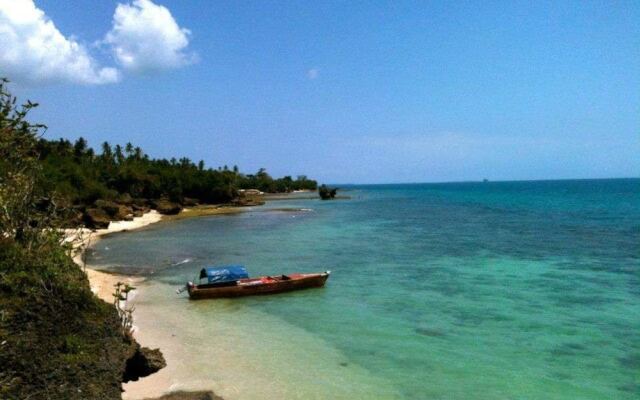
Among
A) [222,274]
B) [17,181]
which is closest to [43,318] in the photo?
[17,181]

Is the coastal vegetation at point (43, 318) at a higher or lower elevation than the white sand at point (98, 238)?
higher

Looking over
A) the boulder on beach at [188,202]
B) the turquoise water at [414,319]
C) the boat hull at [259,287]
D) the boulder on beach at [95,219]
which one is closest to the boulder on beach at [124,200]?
the boulder on beach at [95,219]

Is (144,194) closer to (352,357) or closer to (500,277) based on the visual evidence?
(500,277)

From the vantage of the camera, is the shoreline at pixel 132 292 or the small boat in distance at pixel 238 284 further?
the small boat in distance at pixel 238 284

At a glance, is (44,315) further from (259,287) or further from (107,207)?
(107,207)

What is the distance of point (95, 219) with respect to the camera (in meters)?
47.3

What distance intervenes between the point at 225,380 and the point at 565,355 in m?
10.2

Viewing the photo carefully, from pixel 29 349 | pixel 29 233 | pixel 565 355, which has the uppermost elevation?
pixel 29 233

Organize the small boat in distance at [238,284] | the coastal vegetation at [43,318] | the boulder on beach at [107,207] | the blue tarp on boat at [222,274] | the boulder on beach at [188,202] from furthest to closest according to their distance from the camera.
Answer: the boulder on beach at [188,202]
the boulder on beach at [107,207]
the blue tarp on boat at [222,274]
the small boat in distance at [238,284]
the coastal vegetation at [43,318]

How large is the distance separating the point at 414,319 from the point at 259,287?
7.47 metres

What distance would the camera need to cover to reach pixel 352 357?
577 inches

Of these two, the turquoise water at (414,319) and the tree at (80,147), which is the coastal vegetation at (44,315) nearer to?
the turquoise water at (414,319)

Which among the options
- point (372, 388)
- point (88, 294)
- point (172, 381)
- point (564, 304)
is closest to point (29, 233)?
point (88, 294)

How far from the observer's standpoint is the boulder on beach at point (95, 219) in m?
47.2
